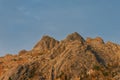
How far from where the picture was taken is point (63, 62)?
140 metres

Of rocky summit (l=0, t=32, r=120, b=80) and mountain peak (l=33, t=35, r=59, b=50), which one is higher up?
mountain peak (l=33, t=35, r=59, b=50)

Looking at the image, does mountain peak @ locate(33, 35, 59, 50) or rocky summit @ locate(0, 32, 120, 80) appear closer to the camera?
rocky summit @ locate(0, 32, 120, 80)

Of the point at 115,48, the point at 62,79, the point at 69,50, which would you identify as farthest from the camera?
the point at 115,48

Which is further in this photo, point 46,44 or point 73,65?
point 46,44

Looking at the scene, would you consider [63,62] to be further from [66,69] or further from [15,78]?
[15,78]

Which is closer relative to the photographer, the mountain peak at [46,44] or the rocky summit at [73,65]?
the rocky summit at [73,65]

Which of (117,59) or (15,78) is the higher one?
(117,59)

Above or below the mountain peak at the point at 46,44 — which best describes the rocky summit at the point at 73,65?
below

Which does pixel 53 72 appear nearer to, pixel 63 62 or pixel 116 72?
pixel 63 62

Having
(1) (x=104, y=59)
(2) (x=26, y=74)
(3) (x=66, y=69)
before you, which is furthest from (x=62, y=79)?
(1) (x=104, y=59)

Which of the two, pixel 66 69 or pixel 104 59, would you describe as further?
pixel 104 59

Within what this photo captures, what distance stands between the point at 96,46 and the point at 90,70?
28352 millimetres

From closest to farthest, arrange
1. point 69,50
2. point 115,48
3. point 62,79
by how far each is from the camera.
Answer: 1. point 62,79
2. point 69,50
3. point 115,48

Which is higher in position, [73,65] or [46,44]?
[46,44]
